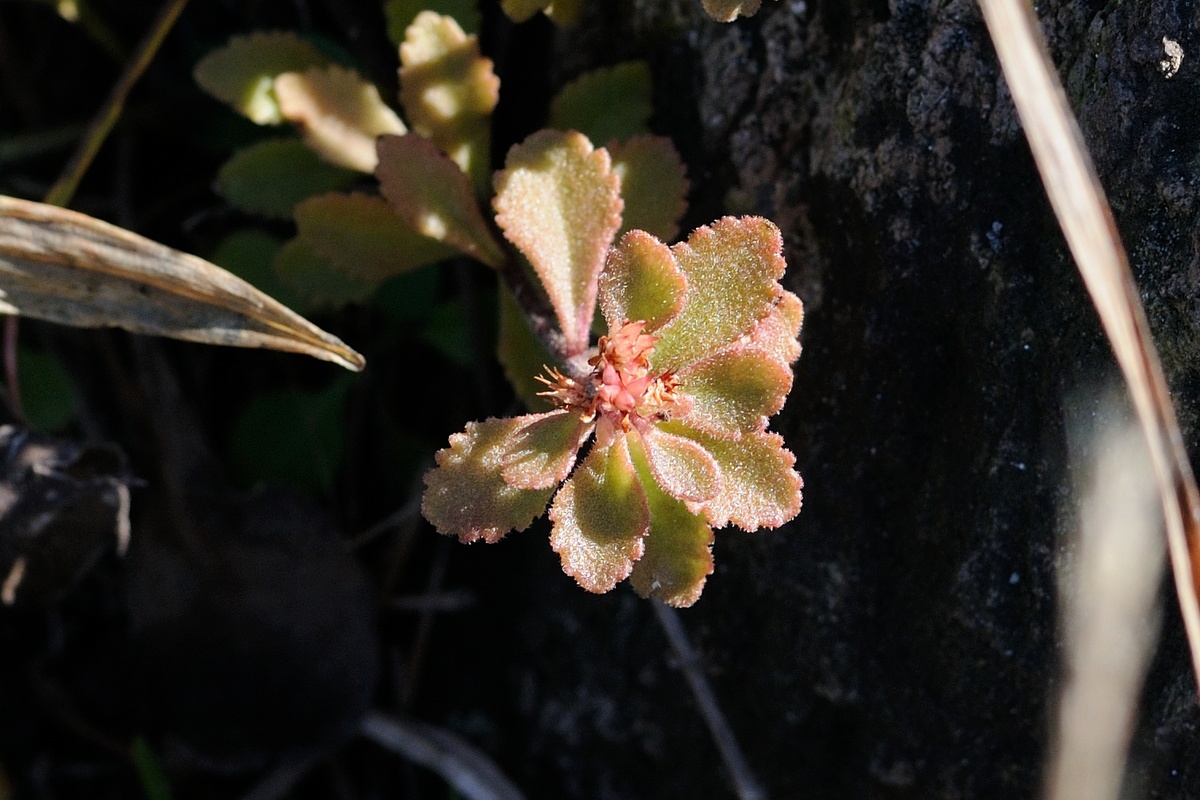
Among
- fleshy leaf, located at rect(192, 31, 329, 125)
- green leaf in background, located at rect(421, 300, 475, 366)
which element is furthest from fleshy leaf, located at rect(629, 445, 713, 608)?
fleshy leaf, located at rect(192, 31, 329, 125)

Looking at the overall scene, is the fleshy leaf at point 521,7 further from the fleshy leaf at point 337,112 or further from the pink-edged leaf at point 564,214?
the fleshy leaf at point 337,112

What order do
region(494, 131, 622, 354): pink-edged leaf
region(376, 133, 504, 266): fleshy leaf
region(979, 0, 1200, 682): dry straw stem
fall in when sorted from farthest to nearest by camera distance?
region(376, 133, 504, 266): fleshy leaf < region(494, 131, 622, 354): pink-edged leaf < region(979, 0, 1200, 682): dry straw stem

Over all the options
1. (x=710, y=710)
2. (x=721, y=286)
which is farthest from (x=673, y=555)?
(x=710, y=710)

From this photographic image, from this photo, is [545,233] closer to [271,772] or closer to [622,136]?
[622,136]

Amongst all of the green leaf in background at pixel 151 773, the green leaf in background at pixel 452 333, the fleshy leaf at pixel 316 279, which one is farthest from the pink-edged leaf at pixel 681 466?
the green leaf in background at pixel 151 773

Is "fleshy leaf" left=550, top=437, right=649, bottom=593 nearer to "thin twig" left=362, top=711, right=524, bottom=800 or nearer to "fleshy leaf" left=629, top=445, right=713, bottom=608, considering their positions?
"fleshy leaf" left=629, top=445, right=713, bottom=608

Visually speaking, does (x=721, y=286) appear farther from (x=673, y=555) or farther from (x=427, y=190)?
(x=427, y=190)
